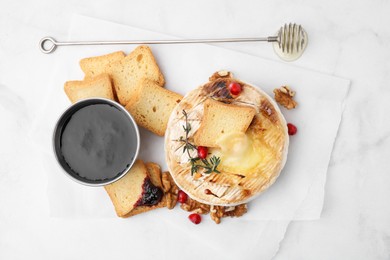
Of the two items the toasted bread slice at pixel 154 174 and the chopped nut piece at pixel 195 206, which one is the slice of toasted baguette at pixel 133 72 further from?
the chopped nut piece at pixel 195 206

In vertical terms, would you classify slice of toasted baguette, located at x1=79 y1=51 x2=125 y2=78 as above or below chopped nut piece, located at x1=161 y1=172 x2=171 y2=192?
above

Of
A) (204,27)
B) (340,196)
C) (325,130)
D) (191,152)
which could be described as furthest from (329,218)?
(204,27)

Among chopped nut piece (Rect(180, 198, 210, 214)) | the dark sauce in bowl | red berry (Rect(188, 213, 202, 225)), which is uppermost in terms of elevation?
the dark sauce in bowl

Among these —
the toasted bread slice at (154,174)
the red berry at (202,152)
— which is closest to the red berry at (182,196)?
the toasted bread slice at (154,174)

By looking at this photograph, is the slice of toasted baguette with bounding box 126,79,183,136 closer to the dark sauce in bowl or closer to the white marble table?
the dark sauce in bowl

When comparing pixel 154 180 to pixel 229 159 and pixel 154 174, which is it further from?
pixel 229 159

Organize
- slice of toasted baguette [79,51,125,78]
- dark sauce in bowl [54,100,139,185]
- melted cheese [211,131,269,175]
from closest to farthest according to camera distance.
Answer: melted cheese [211,131,269,175] < dark sauce in bowl [54,100,139,185] < slice of toasted baguette [79,51,125,78]

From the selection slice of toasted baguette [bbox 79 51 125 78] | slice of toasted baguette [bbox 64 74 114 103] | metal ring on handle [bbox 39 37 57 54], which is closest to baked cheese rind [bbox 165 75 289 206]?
slice of toasted baguette [bbox 64 74 114 103]
